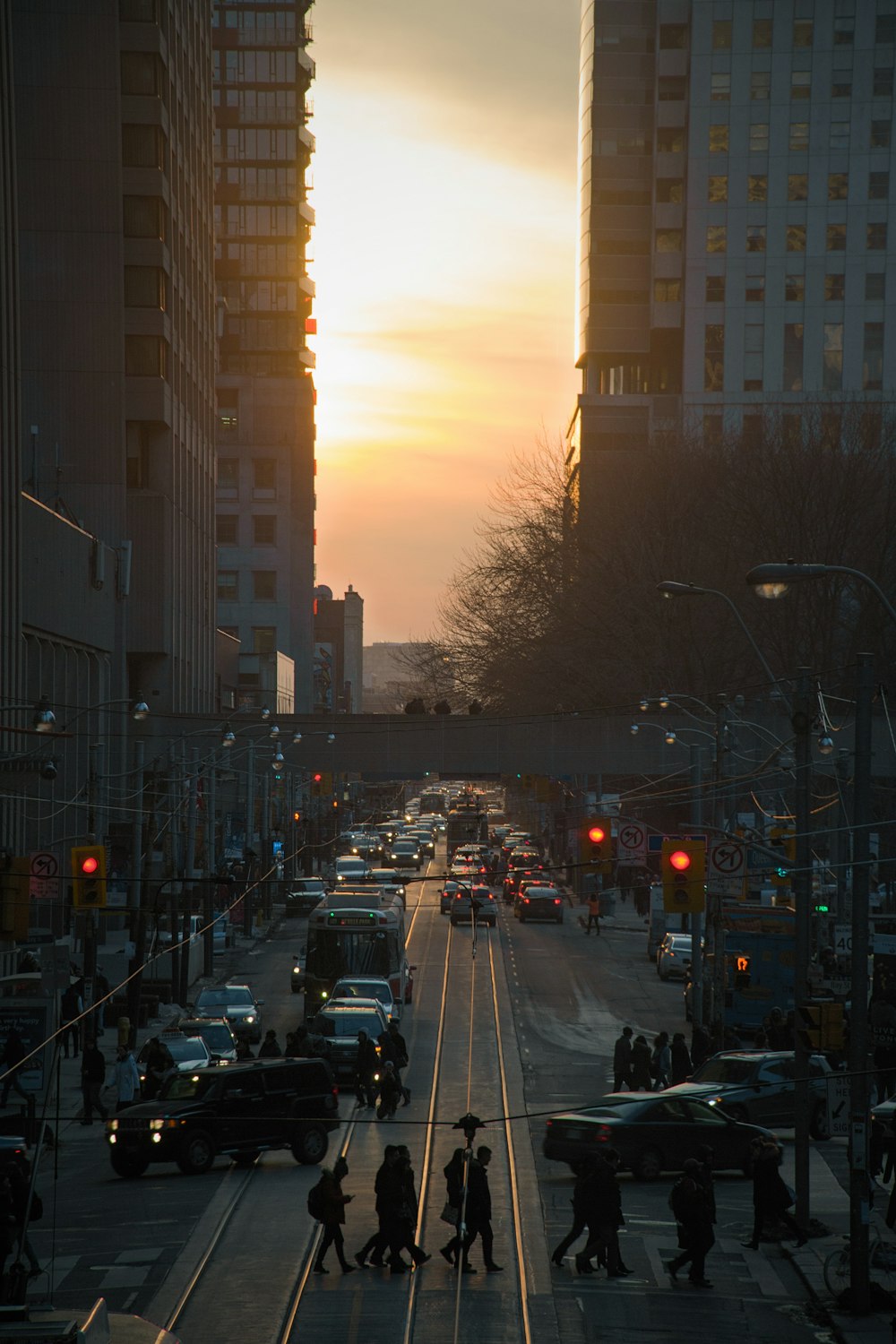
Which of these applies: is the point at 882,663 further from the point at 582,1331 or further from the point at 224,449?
the point at 224,449

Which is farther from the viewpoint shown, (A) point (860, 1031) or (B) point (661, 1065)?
(B) point (661, 1065)

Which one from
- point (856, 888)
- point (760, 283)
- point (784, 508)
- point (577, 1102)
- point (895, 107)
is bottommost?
point (577, 1102)

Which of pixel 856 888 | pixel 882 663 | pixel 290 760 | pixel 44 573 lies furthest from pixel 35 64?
pixel 856 888

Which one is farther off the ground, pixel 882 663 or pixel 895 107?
pixel 895 107

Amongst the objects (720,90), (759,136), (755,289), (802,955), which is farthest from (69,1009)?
(720,90)

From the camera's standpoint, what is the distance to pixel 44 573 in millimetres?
51469

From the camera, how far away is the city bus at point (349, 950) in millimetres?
39000

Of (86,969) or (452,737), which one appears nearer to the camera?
(86,969)

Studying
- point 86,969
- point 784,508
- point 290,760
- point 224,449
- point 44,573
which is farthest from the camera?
point 224,449

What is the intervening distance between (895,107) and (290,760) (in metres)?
76.0

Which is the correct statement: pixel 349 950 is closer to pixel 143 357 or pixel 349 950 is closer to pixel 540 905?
pixel 540 905

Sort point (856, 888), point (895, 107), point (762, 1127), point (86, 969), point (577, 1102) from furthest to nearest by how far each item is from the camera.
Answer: point (895, 107), point (86, 969), point (577, 1102), point (762, 1127), point (856, 888)

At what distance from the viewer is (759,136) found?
114 meters

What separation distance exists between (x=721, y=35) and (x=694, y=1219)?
110 metres
